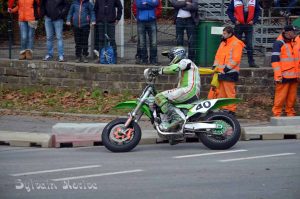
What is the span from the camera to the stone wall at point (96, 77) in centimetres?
1839

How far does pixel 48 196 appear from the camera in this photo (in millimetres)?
10133

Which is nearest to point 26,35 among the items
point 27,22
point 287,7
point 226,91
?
point 27,22

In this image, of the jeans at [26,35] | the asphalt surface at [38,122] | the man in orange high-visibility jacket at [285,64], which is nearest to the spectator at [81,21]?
the jeans at [26,35]

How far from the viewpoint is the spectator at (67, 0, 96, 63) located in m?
Answer: 19.5

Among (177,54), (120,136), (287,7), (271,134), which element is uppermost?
(287,7)

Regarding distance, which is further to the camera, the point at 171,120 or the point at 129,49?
the point at 129,49

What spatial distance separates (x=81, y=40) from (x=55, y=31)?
2.13ft

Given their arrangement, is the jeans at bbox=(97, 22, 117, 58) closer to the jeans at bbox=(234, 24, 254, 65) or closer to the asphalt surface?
the asphalt surface

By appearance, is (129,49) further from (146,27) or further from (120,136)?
(120,136)

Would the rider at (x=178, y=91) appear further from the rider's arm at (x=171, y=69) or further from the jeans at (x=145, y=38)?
the jeans at (x=145, y=38)

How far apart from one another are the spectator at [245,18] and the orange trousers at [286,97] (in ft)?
6.74

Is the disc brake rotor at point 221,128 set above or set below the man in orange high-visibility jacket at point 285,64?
below

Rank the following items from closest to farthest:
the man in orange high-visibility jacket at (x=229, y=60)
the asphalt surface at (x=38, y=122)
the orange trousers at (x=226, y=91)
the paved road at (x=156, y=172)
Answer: the paved road at (x=156, y=172), the asphalt surface at (x=38, y=122), the man in orange high-visibility jacket at (x=229, y=60), the orange trousers at (x=226, y=91)

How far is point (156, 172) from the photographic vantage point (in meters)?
11.7
